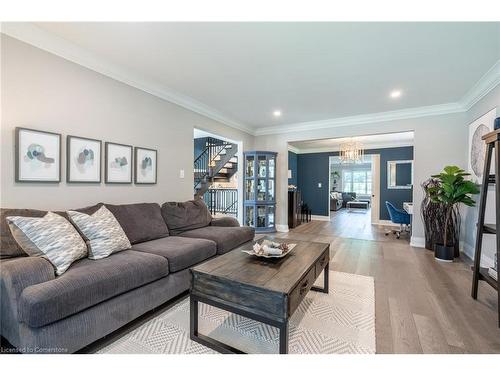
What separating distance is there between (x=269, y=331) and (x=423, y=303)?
1.57 m

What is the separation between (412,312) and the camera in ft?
6.73

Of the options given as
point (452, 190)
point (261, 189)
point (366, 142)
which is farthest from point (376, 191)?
point (261, 189)

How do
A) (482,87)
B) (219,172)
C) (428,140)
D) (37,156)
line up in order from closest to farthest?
(37,156)
(482,87)
(428,140)
(219,172)

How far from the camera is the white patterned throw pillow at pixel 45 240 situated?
163 centimetres

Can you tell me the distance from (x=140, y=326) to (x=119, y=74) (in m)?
2.77

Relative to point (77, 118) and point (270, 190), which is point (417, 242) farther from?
point (77, 118)

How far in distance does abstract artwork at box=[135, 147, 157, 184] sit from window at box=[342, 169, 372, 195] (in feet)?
40.9

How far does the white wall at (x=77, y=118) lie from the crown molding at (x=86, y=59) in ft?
0.19

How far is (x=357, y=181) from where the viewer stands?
13742mm

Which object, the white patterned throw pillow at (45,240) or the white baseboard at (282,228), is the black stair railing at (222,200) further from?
the white patterned throw pillow at (45,240)

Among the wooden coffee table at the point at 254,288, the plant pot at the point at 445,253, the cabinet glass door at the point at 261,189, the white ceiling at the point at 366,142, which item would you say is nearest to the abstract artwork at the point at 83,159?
the wooden coffee table at the point at 254,288

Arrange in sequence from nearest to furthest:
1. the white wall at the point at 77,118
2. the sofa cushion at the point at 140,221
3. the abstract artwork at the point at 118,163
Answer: the white wall at the point at 77,118, the sofa cushion at the point at 140,221, the abstract artwork at the point at 118,163

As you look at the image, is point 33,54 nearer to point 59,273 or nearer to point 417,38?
point 59,273
